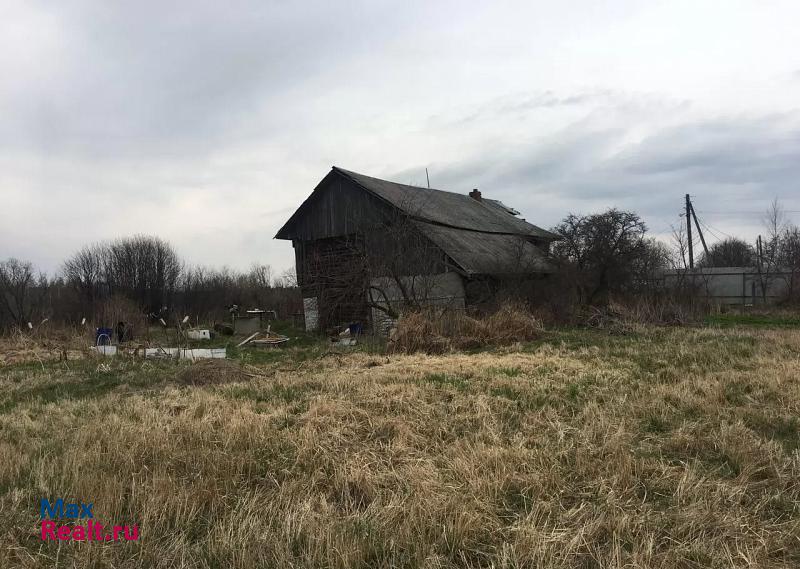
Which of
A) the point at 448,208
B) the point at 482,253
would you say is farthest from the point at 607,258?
the point at 448,208

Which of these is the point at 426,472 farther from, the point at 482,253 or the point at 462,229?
the point at 462,229

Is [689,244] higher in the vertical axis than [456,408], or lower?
higher

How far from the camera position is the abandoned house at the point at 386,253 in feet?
63.3

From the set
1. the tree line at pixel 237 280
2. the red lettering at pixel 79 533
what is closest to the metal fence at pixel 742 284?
the tree line at pixel 237 280

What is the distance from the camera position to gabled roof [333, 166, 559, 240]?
22923mm

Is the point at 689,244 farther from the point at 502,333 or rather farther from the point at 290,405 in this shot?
the point at 290,405

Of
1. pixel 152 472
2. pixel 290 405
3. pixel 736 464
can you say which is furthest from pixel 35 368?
pixel 736 464

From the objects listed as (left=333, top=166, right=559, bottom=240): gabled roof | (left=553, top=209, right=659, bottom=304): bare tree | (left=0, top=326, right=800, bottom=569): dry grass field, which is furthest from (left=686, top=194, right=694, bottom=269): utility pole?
(left=0, top=326, right=800, bottom=569): dry grass field

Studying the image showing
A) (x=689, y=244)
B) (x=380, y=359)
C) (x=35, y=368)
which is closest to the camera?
(x=380, y=359)

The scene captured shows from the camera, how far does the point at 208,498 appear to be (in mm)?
3809

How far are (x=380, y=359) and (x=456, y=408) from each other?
581cm

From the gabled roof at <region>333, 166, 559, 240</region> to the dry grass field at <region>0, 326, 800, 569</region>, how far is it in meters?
15.1

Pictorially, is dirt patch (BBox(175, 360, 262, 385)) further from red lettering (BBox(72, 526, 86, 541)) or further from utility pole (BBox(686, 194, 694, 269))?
utility pole (BBox(686, 194, 694, 269))

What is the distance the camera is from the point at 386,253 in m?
19.1
